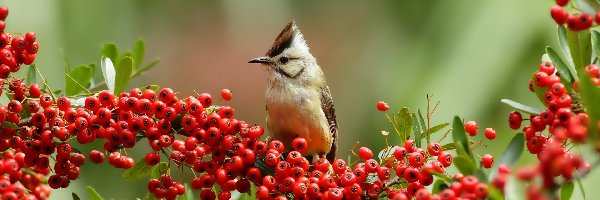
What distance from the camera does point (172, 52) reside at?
1270 cm

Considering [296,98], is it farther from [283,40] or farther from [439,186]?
[439,186]

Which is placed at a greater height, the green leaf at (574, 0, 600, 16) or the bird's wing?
the green leaf at (574, 0, 600, 16)

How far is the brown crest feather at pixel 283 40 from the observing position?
425 cm

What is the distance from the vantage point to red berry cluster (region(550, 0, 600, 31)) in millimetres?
2322

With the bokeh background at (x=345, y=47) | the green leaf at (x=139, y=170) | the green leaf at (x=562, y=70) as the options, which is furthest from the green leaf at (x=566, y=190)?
the bokeh background at (x=345, y=47)

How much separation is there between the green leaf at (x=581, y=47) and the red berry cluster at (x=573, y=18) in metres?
0.15

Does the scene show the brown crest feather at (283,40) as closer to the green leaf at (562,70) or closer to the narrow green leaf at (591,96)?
the green leaf at (562,70)

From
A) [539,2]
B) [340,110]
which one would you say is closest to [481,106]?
[539,2]

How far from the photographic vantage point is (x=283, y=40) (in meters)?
4.36

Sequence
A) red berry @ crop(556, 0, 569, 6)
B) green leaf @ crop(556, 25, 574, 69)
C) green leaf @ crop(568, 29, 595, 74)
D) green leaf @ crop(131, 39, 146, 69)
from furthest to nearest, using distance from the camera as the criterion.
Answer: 1. green leaf @ crop(131, 39, 146, 69)
2. green leaf @ crop(556, 25, 574, 69)
3. green leaf @ crop(568, 29, 595, 74)
4. red berry @ crop(556, 0, 569, 6)

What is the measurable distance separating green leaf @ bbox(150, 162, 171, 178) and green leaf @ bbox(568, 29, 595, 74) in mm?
1295

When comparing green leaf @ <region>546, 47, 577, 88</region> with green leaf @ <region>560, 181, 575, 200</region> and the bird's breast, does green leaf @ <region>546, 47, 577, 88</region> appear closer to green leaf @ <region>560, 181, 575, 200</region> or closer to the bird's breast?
green leaf @ <region>560, 181, 575, 200</region>

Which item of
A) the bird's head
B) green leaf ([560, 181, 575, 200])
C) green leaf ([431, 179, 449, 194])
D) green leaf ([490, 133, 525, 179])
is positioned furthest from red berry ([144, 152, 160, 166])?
the bird's head

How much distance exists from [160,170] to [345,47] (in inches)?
389
